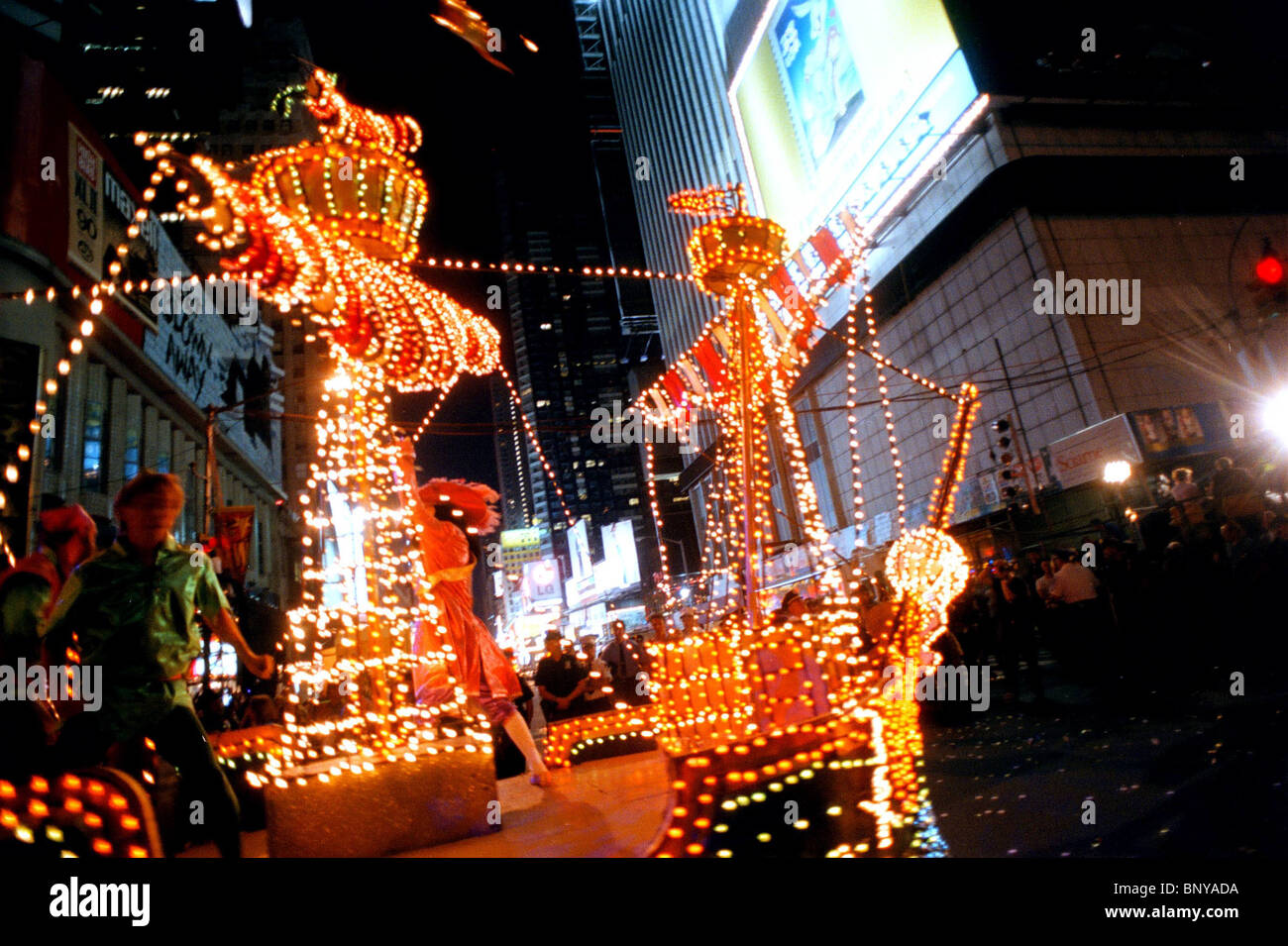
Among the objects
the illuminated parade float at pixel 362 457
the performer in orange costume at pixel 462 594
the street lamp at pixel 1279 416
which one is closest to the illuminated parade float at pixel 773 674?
the performer in orange costume at pixel 462 594

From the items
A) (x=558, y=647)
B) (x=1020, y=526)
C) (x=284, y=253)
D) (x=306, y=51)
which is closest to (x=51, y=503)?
(x=558, y=647)

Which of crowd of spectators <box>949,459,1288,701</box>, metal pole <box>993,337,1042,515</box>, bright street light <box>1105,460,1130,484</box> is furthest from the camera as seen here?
metal pole <box>993,337,1042,515</box>

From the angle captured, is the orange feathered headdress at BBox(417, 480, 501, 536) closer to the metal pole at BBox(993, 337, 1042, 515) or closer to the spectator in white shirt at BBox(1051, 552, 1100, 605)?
the spectator in white shirt at BBox(1051, 552, 1100, 605)

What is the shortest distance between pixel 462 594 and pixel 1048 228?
18.6 metres

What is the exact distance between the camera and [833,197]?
22688 millimetres

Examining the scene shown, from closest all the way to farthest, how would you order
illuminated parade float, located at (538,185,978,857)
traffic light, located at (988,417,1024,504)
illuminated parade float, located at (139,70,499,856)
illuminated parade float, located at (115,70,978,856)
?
illuminated parade float, located at (538,185,978,857) → illuminated parade float, located at (115,70,978,856) → illuminated parade float, located at (139,70,499,856) → traffic light, located at (988,417,1024,504)

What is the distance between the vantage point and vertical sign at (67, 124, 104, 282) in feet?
48.6

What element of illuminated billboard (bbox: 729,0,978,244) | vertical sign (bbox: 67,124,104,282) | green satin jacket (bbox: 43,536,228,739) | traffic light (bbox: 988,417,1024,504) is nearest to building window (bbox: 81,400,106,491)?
vertical sign (bbox: 67,124,104,282)

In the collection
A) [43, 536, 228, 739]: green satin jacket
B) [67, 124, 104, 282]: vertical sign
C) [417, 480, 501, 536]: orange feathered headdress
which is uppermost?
[67, 124, 104, 282]: vertical sign

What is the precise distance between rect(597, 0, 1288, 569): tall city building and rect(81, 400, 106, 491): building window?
695 inches

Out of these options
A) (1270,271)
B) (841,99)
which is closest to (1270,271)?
(1270,271)

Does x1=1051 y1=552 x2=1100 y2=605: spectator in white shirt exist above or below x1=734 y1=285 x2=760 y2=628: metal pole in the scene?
below

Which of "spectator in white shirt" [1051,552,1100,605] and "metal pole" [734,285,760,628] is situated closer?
"metal pole" [734,285,760,628]
